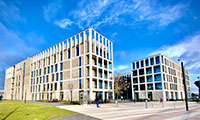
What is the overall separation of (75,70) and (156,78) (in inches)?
1304

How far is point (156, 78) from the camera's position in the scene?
5606 cm

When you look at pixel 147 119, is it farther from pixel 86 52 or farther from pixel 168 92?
pixel 168 92

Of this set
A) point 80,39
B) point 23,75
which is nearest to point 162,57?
point 80,39

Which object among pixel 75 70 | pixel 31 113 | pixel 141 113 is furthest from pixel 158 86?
pixel 31 113

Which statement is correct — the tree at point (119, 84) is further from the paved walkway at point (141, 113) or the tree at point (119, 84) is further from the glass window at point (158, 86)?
the paved walkway at point (141, 113)

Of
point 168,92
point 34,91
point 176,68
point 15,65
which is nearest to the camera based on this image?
point 168,92

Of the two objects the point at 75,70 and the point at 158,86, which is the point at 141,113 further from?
the point at 158,86

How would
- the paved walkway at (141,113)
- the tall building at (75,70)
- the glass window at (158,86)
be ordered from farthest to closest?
the glass window at (158,86) → the tall building at (75,70) → the paved walkway at (141,113)

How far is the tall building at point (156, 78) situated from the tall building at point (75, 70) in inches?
775

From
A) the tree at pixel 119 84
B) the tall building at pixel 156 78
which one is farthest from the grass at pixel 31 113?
the tall building at pixel 156 78

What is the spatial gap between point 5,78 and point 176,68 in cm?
9913

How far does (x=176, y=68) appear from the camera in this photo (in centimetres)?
6756

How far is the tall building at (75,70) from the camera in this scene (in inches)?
1561

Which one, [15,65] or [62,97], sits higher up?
[15,65]
